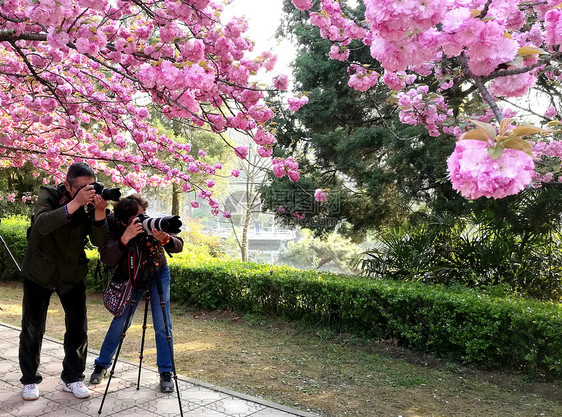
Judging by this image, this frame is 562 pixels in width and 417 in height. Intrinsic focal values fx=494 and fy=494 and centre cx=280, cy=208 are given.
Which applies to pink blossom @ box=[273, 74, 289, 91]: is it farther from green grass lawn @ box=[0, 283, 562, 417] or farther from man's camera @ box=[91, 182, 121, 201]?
green grass lawn @ box=[0, 283, 562, 417]

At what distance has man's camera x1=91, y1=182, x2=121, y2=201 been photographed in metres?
2.95

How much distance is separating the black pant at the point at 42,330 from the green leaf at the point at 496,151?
294 cm

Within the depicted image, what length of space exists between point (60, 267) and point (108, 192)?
68 cm

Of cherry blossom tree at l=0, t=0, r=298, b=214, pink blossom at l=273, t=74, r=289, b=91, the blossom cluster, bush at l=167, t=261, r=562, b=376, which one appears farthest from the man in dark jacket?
bush at l=167, t=261, r=562, b=376

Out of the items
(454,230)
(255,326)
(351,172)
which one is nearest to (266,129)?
(255,326)

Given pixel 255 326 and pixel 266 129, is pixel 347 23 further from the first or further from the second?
pixel 255 326

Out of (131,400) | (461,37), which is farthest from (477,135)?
(131,400)

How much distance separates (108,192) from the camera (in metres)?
2.98

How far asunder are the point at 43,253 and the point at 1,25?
1445 mm

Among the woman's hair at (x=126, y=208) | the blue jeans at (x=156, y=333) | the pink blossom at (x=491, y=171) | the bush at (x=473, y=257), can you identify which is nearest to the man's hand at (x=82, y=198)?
the woman's hair at (x=126, y=208)

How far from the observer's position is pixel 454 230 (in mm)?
6824

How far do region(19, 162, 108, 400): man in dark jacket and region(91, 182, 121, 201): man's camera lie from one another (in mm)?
59

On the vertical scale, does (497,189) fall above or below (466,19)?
below

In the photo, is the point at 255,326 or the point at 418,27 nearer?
the point at 418,27
